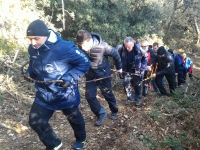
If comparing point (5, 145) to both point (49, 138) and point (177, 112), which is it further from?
point (177, 112)

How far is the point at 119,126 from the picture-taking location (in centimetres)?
530

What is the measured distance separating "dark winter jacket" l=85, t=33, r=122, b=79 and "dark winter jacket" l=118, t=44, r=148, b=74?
134cm

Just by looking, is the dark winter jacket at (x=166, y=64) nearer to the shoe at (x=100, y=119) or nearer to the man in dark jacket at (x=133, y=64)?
the man in dark jacket at (x=133, y=64)

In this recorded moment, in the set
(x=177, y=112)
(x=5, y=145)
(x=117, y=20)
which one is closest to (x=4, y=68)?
(x=5, y=145)

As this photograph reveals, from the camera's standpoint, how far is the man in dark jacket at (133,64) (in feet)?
20.6

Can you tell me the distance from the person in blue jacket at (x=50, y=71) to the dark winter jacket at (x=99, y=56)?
1183 mm

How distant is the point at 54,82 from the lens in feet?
11.1

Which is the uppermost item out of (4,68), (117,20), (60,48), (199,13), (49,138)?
(199,13)

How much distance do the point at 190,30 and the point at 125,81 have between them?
21.8m

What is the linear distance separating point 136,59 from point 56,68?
341cm

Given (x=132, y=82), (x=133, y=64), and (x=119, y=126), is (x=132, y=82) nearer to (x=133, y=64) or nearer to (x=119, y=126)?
(x=133, y=64)

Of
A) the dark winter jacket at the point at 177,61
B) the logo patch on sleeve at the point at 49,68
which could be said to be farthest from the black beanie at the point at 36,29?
the dark winter jacket at the point at 177,61

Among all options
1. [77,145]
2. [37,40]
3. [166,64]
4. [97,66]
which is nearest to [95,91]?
[97,66]

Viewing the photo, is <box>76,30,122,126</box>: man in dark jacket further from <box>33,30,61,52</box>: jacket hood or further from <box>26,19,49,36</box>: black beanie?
<box>26,19,49,36</box>: black beanie
